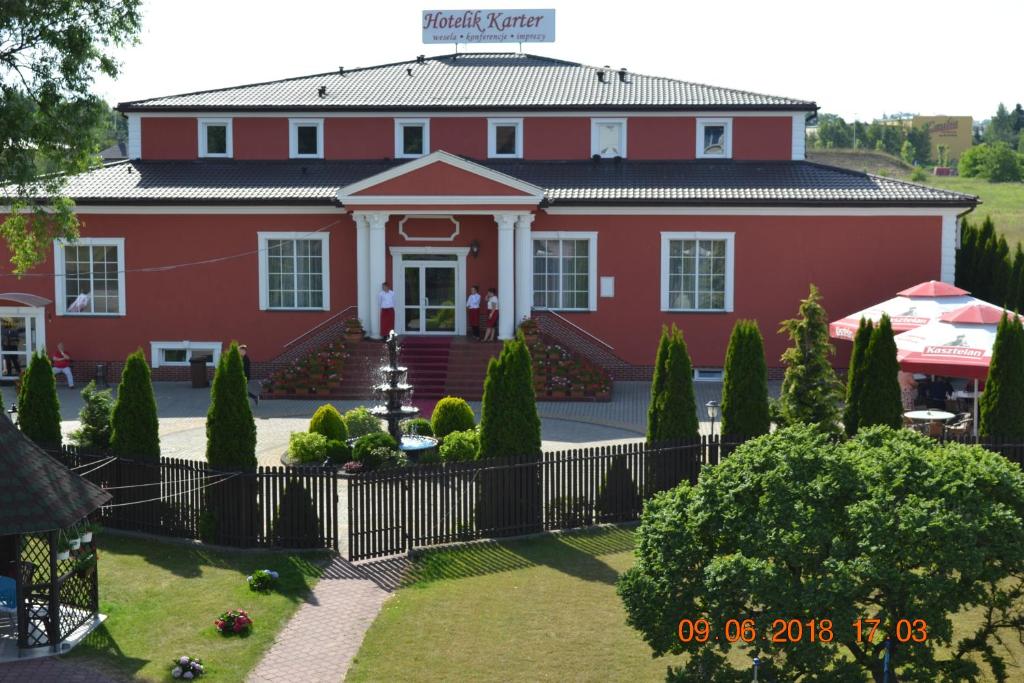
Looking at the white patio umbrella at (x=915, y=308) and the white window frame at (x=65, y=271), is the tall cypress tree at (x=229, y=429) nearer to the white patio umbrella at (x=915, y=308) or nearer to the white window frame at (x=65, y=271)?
the white patio umbrella at (x=915, y=308)

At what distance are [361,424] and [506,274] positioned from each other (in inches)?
366

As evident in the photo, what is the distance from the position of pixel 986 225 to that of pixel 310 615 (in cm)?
2608

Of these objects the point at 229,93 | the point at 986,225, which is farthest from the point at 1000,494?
the point at 229,93

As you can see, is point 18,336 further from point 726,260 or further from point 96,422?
point 726,260

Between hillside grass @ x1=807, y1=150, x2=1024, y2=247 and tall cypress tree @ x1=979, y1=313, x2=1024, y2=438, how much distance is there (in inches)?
2198

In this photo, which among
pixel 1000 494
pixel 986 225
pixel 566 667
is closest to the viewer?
pixel 1000 494

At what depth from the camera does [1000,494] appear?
11195 mm

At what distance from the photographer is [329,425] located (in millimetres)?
22078

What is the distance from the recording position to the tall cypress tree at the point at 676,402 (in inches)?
768

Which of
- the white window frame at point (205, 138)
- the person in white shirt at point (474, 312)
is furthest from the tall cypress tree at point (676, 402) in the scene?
the white window frame at point (205, 138)

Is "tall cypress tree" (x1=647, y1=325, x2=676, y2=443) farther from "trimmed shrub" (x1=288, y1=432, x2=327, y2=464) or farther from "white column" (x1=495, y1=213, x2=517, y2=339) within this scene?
"white column" (x1=495, y1=213, x2=517, y2=339)

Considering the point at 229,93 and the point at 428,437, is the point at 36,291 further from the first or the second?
the point at 428,437

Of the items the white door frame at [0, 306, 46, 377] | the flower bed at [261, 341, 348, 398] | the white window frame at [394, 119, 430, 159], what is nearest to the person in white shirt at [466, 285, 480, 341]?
the flower bed at [261, 341, 348, 398]

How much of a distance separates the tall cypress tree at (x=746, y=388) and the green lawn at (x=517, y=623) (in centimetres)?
321
